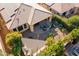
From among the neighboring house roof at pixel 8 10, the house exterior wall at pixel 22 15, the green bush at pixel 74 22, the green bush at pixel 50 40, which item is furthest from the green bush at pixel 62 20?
the neighboring house roof at pixel 8 10

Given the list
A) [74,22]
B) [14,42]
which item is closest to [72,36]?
[74,22]

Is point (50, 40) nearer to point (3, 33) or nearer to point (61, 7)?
point (61, 7)

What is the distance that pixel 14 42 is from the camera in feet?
9.64

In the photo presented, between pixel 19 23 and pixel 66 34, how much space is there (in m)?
0.48

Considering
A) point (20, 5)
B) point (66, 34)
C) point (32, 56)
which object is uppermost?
point (20, 5)

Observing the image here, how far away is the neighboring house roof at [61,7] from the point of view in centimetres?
296

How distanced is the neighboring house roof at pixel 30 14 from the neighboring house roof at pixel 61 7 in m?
0.08

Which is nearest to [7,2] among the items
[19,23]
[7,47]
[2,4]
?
[2,4]

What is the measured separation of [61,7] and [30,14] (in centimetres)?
31

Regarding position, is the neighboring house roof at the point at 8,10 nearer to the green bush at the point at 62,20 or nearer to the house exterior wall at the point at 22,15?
the house exterior wall at the point at 22,15

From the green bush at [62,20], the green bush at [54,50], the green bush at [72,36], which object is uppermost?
the green bush at [62,20]

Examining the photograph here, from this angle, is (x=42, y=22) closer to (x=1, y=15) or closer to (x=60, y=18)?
(x=60, y=18)

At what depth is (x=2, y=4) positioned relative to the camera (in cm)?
298

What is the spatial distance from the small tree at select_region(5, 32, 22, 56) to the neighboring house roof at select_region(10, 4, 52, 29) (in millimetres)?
84
